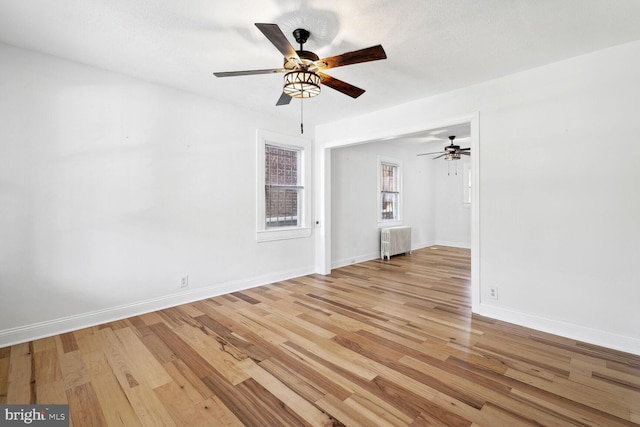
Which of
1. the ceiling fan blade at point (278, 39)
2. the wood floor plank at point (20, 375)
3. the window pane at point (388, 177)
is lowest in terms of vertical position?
the wood floor plank at point (20, 375)

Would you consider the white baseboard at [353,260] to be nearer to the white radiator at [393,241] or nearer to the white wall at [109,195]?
the white radiator at [393,241]

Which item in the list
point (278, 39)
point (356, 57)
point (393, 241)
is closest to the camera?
point (278, 39)

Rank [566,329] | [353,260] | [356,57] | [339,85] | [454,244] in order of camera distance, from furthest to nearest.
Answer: [454,244] → [353,260] → [566,329] → [339,85] → [356,57]

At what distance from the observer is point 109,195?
3.13m

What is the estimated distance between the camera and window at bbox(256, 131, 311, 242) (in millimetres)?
4469

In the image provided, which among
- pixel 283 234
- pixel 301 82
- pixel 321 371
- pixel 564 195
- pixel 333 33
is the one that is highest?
pixel 333 33

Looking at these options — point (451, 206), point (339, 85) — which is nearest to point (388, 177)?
point (451, 206)

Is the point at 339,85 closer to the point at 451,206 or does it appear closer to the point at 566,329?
the point at 566,329

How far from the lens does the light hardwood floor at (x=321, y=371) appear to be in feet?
5.76

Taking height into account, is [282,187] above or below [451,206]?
above

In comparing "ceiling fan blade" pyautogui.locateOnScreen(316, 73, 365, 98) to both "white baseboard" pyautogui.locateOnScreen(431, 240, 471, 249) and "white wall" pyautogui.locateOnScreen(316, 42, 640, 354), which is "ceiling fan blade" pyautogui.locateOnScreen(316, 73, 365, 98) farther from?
"white baseboard" pyautogui.locateOnScreen(431, 240, 471, 249)

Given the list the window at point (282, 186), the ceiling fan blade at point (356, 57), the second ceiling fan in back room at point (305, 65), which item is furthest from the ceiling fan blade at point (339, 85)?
the window at point (282, 186)

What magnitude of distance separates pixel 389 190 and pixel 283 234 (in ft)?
11.6

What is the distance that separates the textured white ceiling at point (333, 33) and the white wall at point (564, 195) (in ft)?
0.90
